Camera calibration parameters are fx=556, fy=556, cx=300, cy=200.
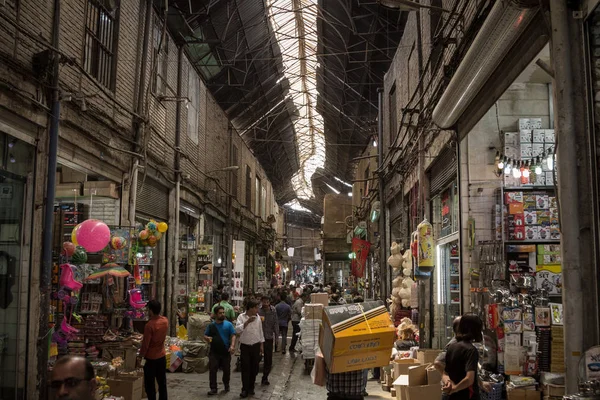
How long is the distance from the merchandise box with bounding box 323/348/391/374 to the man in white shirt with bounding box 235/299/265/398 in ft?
13.7

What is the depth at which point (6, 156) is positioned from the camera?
22.2 ft

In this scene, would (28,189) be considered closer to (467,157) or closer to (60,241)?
(60,241)

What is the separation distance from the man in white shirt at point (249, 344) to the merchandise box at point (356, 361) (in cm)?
417

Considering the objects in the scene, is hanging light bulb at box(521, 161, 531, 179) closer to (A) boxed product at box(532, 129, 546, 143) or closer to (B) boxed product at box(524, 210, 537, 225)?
(A) boxed product at box(532, 129, 546, 143)

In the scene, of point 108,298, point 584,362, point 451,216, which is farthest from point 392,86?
point 584,362

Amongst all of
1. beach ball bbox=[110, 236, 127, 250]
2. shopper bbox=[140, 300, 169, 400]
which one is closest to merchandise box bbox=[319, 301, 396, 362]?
shopper bbox=[140, 300, 169, 400]

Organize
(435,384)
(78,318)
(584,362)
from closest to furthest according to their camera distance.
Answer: (584,362) → (435,384) → (78,318)

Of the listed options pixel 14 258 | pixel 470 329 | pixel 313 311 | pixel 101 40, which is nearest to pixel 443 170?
pixel 313 311

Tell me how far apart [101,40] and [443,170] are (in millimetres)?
6315

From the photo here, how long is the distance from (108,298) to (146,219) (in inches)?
128

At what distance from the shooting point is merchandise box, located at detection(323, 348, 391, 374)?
4.34 m

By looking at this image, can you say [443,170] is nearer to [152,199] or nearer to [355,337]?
[355,337]

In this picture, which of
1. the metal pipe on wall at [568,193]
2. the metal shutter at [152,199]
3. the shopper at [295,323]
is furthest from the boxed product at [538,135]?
the shopper at [295,323]

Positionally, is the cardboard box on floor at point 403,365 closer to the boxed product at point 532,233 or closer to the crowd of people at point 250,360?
the crowd of people at point 250,360
